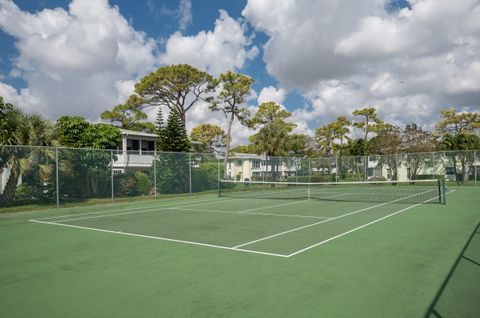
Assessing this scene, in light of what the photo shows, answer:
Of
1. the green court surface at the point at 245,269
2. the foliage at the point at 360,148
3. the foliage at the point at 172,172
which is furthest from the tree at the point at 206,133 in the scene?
the green court surface at the point at 245,269

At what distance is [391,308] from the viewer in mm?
4746

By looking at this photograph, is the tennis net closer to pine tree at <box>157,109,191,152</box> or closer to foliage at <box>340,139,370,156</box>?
pine tree at <box>157,109,191,152</box>

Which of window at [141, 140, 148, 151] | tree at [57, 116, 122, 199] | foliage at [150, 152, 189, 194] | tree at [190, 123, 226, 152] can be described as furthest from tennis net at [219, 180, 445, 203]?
tree at [190, 123, 226, 152]

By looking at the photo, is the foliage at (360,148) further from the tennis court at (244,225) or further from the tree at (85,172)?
the tree at (85,172)

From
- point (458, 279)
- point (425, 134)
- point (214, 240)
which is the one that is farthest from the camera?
point (425, 134)

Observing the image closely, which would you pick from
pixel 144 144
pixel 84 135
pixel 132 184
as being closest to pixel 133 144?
pixel 144 144

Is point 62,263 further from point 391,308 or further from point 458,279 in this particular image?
point 458,279

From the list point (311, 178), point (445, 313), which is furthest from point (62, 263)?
point (311, 178)

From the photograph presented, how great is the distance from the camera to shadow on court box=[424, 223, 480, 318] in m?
4.63

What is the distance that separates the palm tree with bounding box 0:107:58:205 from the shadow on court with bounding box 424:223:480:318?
17324 mm

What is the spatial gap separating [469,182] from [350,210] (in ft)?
71.9

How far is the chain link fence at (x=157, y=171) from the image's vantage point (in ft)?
57.5

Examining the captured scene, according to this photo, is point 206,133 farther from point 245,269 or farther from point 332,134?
point 245,269

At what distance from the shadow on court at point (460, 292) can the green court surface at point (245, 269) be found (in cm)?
Answer: 2
